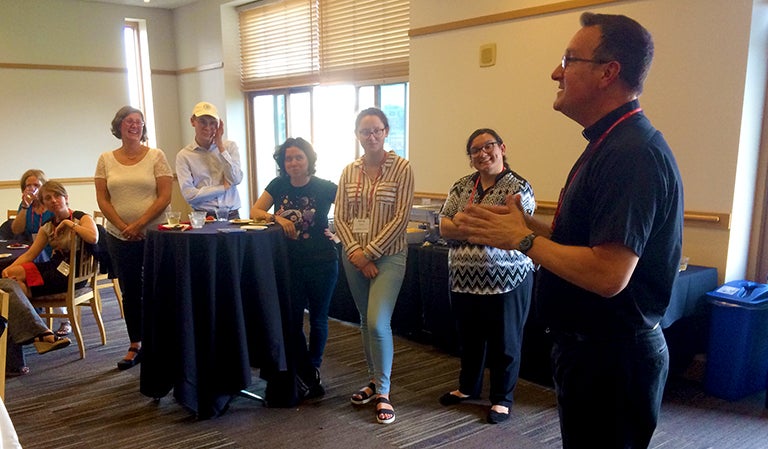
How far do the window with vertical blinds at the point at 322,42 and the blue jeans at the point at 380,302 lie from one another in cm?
247

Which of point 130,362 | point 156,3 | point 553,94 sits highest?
point 156,3

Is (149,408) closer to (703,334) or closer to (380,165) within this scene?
(380,165)

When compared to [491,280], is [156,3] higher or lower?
higher

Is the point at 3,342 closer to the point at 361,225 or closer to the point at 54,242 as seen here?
the point at 361,225

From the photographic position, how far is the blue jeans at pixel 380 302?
275 cm

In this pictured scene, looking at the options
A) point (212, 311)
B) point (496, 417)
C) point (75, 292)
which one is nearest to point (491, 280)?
point (496, 417)

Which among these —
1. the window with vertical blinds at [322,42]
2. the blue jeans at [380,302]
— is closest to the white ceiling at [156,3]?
the window with vertical blinds at [322,42]

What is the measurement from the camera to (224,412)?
112 inches

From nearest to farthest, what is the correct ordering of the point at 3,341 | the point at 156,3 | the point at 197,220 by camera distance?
the point at 3,341 → the point at 197,220 → the point at 156,3

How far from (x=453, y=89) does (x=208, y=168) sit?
187 cm

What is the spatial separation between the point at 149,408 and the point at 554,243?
2445 millimetres

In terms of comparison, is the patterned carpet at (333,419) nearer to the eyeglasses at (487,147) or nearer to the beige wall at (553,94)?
the beige wall at (553,94)

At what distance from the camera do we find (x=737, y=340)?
2953mm

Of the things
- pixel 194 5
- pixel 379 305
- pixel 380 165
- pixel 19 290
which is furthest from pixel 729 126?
pixel 194 5
